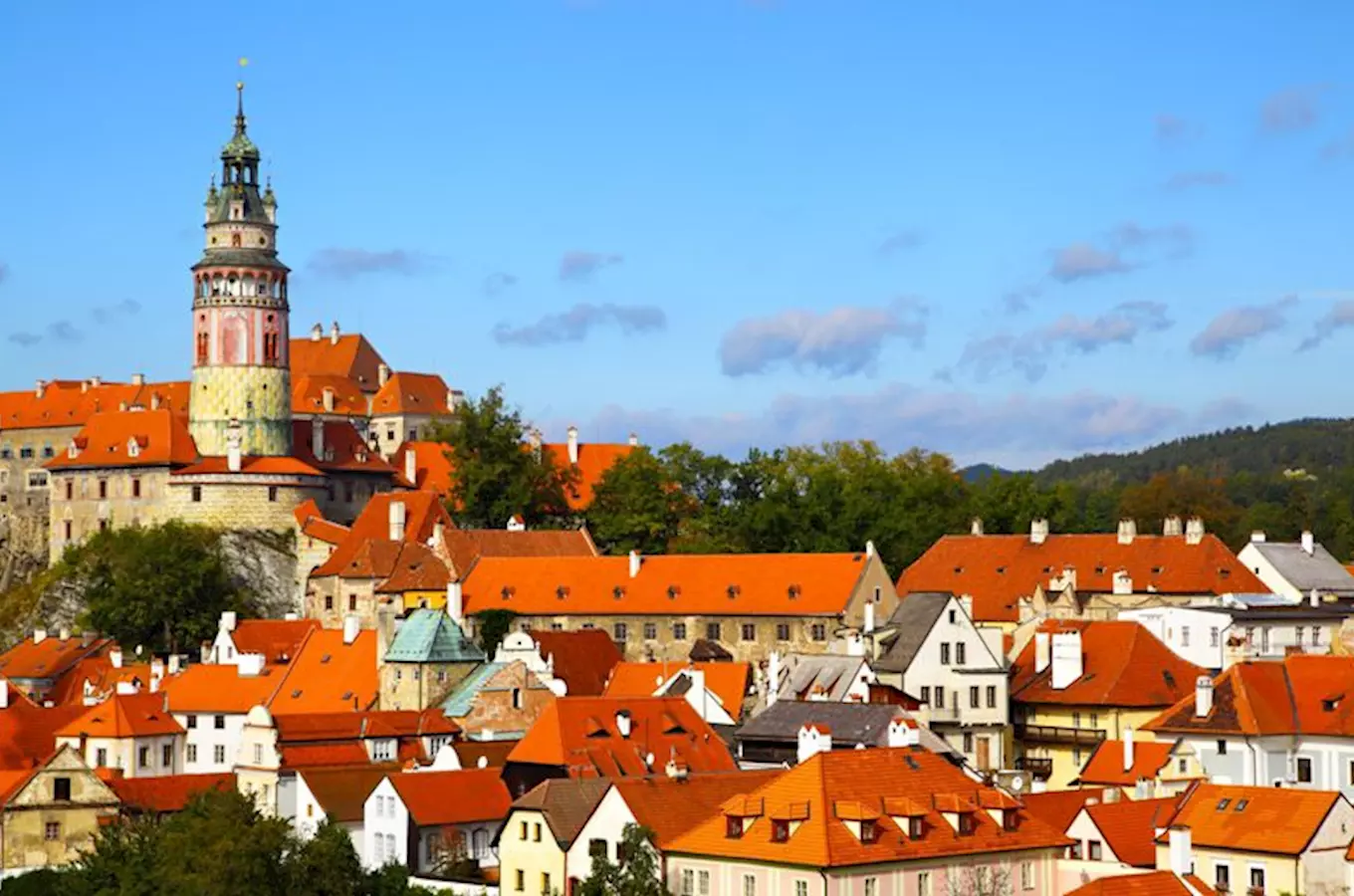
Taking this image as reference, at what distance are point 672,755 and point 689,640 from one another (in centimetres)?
2665

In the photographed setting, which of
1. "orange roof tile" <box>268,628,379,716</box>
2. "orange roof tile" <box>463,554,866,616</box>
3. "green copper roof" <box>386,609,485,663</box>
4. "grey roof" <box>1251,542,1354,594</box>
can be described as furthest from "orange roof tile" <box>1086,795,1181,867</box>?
"grey roof" <box>1251,542,1354,594</box>

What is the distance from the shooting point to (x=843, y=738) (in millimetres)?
67188

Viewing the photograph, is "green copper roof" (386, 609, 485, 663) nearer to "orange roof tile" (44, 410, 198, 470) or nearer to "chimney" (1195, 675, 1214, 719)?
"chimney" (1195, 675, 1214, 719)

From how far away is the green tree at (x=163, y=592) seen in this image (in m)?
106

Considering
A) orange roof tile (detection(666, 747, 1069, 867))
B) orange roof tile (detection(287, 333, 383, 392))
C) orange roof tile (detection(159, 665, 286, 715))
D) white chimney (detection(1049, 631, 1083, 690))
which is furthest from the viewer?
orange roof tile (detection(287, 333, 383, 392))

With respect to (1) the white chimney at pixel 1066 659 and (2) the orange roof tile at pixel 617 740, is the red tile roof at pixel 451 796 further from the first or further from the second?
(1) the white chimney at pixel 1066 659

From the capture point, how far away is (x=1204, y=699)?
69.2 metres

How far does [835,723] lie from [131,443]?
54.9 m

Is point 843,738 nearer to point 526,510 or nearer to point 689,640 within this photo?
point 689,640

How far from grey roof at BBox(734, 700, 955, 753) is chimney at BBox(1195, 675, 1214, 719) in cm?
661

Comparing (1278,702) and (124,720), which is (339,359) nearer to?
(124,720)

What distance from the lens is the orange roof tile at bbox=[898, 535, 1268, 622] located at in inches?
3666

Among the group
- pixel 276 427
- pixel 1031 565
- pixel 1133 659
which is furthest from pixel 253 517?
pixel 1133 659

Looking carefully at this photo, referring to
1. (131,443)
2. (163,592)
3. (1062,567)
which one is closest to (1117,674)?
(1062,567)
